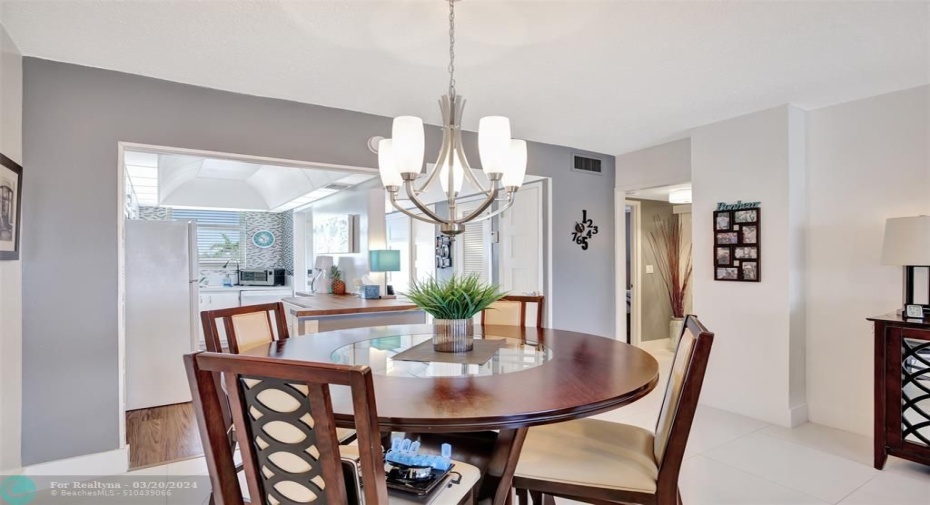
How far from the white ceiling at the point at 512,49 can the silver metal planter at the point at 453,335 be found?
1.33 metres

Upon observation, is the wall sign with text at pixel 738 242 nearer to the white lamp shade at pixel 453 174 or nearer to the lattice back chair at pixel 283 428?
the white lamp shade at pixel 453 174

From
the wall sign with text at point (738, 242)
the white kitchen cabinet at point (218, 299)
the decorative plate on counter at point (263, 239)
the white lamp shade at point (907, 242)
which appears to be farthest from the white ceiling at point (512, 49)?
the decorative plate on counter at point (263, 239)

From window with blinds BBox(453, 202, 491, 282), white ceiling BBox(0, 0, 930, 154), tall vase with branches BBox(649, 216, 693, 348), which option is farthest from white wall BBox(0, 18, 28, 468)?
tall vase with branches BBox(649, 216, 693, 348)

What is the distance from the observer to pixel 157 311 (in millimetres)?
3697

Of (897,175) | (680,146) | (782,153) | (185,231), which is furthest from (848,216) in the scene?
(185,231)

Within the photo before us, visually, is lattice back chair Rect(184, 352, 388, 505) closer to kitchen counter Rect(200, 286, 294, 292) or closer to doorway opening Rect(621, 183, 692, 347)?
doorway opening Rect(621, 183, 692, 347)

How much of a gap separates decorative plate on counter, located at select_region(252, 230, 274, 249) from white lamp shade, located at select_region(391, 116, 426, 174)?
6668mm

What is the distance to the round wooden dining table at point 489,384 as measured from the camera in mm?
1148

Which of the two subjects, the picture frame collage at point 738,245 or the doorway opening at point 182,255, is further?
the picture frame collage at point 738,245

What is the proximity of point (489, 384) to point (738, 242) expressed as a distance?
2888 mm

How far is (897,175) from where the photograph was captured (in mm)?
2898

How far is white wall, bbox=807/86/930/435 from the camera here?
2.87 metres

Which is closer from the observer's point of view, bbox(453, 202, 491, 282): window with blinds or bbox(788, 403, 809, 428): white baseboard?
bbox(788, 403, 809, 428): white baseboard

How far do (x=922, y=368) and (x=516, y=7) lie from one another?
287cm
